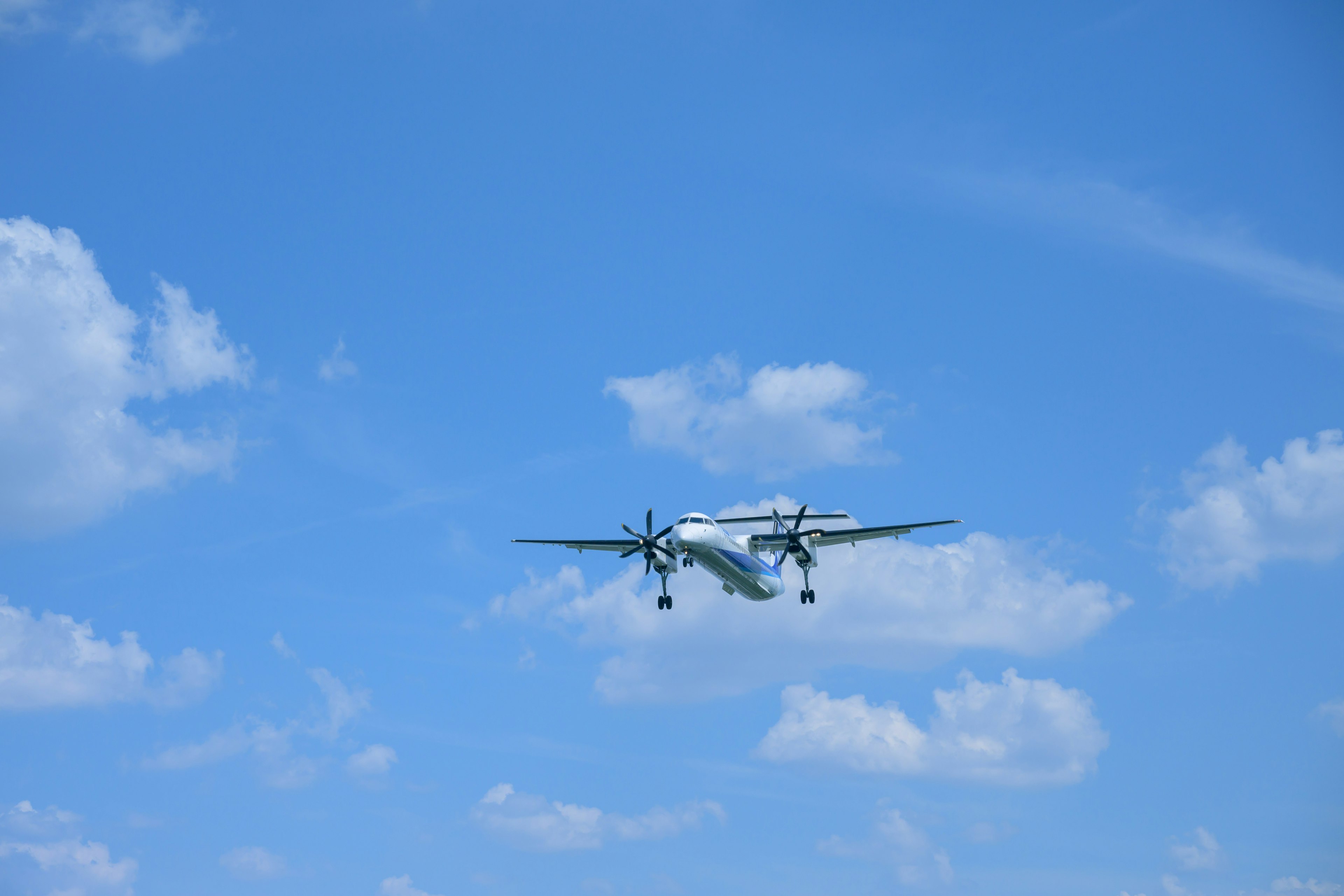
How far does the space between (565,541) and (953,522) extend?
27581 millimetres

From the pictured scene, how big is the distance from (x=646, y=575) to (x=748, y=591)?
276 inches

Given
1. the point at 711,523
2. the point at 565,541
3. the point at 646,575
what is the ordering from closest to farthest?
the point at 711,523 → the point at 646,575 → the point at 565,541

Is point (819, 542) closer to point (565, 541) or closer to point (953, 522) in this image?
point (953, 522)

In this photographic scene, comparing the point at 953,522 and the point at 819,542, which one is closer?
the point at 953,522

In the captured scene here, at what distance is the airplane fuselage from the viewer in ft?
225

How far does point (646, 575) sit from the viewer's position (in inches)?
2997

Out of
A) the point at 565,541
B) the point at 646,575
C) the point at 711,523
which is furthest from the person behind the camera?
the point at 565,541

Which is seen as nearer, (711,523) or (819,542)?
(711,523)

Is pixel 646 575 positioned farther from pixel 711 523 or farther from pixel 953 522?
pixel 953 522

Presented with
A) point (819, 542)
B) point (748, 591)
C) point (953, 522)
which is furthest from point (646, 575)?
point (953, 522)

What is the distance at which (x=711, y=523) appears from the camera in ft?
229

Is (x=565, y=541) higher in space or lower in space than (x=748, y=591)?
higher

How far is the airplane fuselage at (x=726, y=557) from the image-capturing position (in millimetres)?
68562

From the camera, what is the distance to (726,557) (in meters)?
70.9
